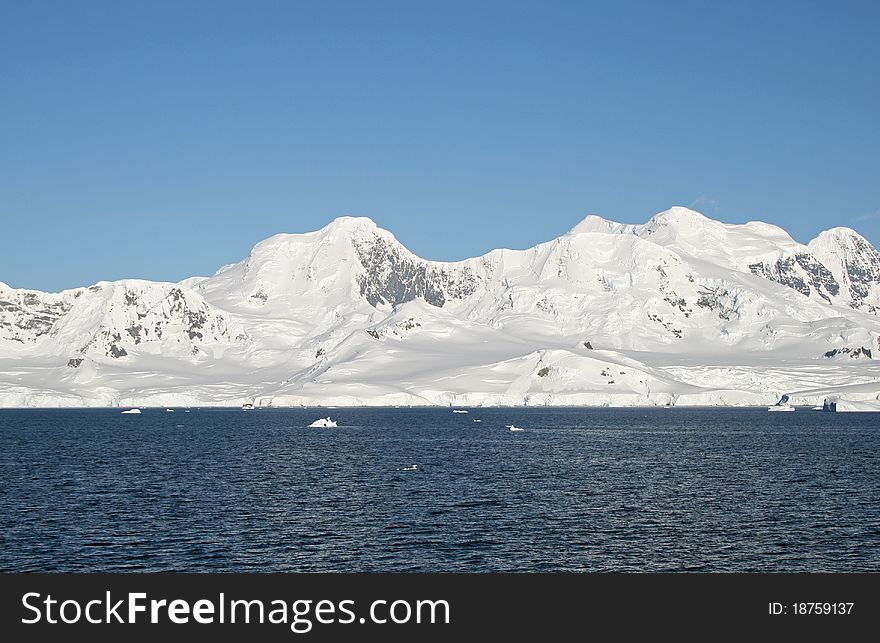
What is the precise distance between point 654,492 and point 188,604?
66471 mm

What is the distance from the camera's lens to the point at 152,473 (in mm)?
111375

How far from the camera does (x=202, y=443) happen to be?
166m

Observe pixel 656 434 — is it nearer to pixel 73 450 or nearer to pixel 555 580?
pixel 73 450

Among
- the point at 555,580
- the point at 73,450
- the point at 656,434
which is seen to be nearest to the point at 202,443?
the point at 73,450

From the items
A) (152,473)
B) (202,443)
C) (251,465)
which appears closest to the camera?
(152,473)

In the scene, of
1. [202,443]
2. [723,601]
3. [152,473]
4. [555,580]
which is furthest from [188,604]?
[202,443]

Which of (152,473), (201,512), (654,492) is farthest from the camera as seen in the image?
(152,473)

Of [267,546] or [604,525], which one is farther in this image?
[604,525]

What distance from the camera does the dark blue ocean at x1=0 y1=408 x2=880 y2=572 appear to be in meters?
61.5

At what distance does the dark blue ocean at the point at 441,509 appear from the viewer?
6147 centimetres

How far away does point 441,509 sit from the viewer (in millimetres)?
81750

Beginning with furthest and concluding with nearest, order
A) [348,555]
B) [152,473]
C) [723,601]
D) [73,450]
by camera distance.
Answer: [73,450] → [152,473] → [348,555] → [723,601]

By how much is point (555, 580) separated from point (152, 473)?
80802mm

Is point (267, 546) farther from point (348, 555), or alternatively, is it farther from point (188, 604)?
point (188, 604)
